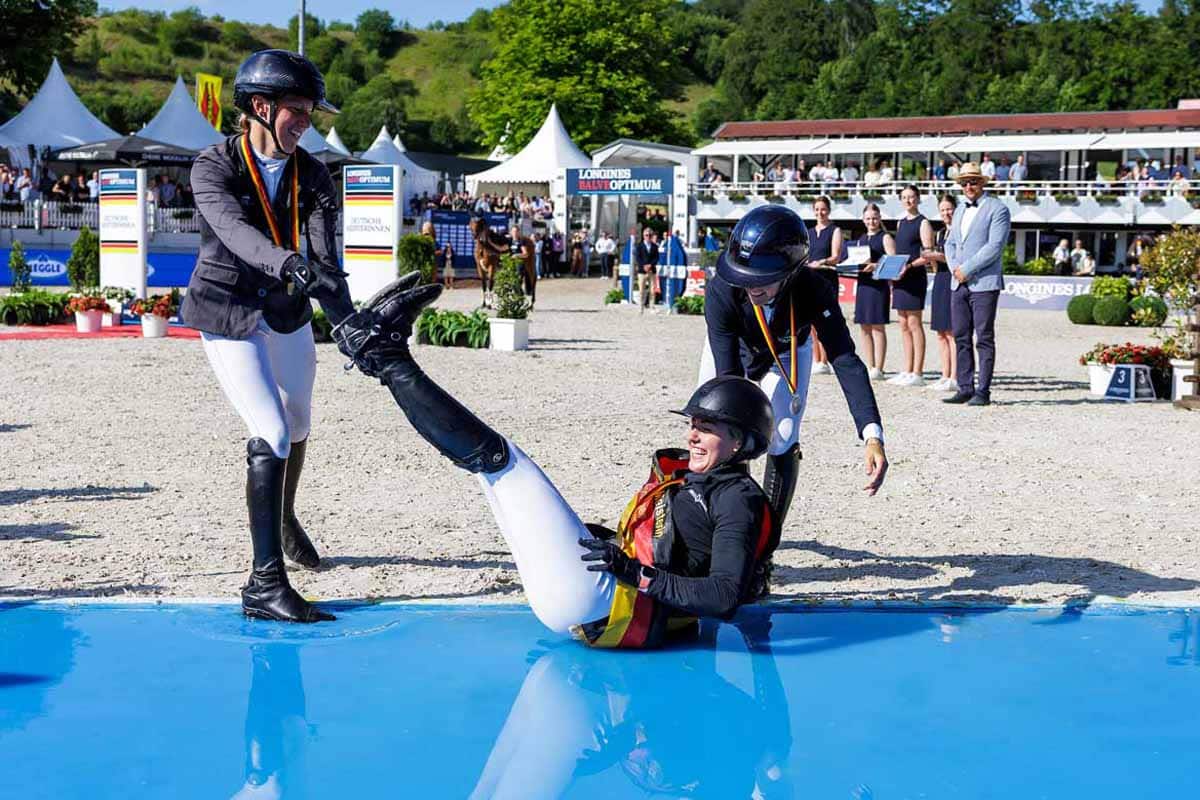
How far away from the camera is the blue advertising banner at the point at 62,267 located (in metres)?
29.8

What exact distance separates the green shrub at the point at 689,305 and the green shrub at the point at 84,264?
1032 centimetres

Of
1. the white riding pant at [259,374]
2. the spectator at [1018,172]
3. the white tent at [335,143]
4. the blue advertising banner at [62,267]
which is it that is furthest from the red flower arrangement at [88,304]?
the spectator at [1018,172]

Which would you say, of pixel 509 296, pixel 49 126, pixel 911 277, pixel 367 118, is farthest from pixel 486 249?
pixel 367 118

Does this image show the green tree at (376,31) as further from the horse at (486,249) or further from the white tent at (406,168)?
the horse at (486,249)

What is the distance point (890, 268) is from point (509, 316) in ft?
18.6

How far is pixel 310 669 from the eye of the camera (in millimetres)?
4629

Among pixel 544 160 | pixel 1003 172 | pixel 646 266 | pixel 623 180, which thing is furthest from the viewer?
pixel 544 160

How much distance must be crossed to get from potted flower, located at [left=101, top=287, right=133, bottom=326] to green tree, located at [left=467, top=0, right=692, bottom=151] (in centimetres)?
4377

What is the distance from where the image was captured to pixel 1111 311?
25188 millimetres

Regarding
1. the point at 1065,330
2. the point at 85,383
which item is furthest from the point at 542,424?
the point at 1065,330

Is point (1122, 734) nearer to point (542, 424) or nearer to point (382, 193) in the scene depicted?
point (542, 424)

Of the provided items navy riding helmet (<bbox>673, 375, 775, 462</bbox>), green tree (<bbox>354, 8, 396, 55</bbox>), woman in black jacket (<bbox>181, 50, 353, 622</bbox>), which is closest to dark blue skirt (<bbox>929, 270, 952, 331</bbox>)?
navy riding helmet (<bbox>673, 375, 775, 462</bbox>)

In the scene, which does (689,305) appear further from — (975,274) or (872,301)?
(975,274)

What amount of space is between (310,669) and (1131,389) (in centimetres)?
1045
